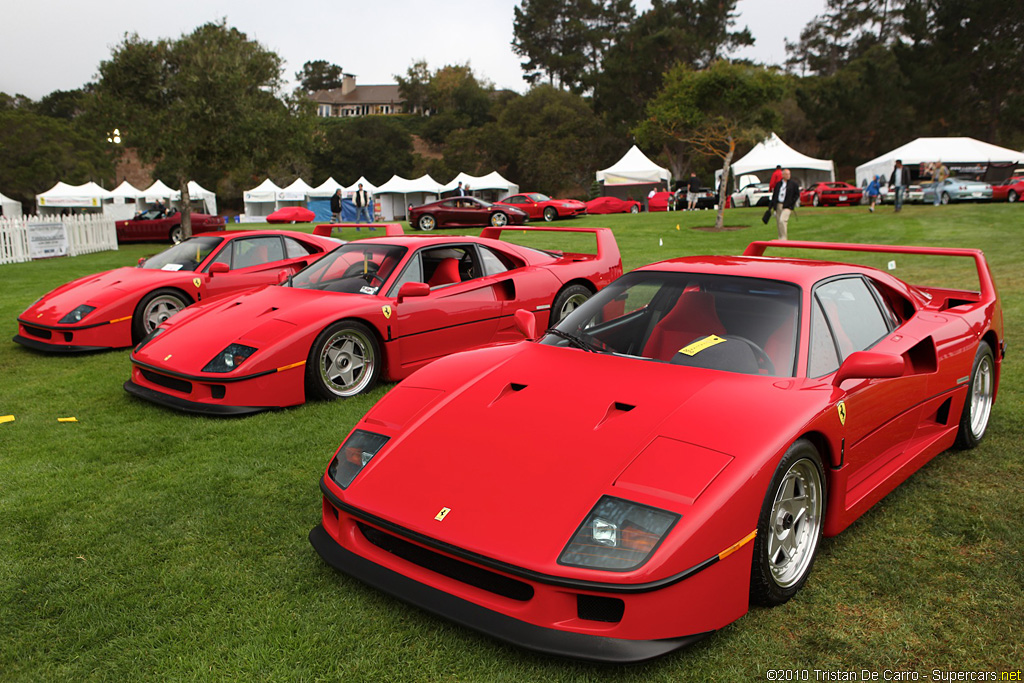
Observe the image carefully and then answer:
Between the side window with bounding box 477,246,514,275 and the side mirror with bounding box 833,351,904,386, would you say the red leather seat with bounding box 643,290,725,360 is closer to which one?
the side mirror with bounding box 833,351,904,386

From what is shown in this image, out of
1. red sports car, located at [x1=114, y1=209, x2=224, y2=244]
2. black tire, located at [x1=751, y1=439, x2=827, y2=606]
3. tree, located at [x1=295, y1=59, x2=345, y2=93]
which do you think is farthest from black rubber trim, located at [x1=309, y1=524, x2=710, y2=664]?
tree, located at [x1=295, y1=59, x2=345, y2=93]

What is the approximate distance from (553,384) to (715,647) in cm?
116

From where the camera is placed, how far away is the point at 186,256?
27.5ft

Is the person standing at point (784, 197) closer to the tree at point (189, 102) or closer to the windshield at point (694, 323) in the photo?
the windshield at point (694, 323)

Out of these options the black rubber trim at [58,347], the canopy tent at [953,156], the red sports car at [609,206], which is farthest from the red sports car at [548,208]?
the black rubber trim at [58,347]

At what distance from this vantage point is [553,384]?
306 cm

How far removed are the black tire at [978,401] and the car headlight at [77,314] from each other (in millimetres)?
7543

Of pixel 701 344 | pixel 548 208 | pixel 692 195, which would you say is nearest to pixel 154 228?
pixel 548 208

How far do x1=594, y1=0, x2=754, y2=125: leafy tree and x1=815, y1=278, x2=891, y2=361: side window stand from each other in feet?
203

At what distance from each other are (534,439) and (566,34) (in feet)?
280

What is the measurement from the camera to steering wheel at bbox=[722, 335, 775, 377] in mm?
3056

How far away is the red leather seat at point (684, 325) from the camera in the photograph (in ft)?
11.1

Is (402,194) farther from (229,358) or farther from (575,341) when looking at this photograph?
(575,341)

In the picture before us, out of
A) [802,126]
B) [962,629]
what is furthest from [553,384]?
[802,126]
